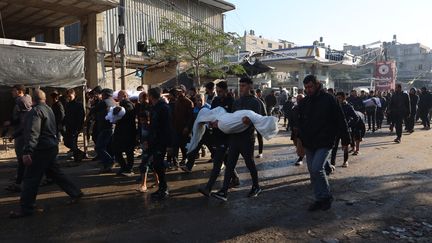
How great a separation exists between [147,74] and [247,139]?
49.3 feet

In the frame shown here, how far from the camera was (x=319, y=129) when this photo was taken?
5668mm

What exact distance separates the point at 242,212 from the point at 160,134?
5.73ft

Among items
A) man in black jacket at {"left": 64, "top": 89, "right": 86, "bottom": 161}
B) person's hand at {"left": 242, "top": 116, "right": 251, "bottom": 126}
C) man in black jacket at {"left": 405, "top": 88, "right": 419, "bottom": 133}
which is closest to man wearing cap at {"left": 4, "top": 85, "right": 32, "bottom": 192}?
man in black jacket at {"left": 64, "top": 89, "right": 86, "bottom": 161}

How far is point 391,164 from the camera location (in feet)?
31.2

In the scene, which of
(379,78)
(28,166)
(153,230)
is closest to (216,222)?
(153,230)

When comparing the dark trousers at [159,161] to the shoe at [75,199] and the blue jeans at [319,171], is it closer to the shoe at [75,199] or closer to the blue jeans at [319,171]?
the shoe at [75,199]

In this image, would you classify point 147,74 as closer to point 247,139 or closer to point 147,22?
point 147,22

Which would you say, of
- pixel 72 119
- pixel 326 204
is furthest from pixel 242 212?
pixel 72 119

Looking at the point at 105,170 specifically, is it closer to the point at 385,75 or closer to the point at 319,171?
the point at 319,171

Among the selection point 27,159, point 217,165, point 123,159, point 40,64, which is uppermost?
point 40,64

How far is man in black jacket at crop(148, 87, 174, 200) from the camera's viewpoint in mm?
6449

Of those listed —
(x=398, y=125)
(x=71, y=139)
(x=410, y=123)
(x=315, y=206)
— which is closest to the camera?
(x=315, y=206)

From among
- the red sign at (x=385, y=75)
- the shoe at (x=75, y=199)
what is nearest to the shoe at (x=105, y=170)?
the shoe at (x=75, y=199)

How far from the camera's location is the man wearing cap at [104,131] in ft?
28.5
